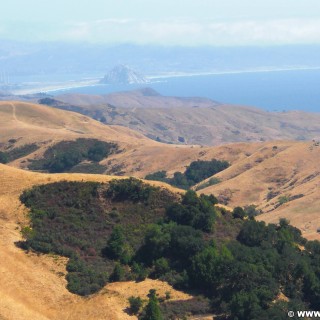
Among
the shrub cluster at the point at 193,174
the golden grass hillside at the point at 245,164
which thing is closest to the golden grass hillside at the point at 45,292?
the golden grass hillside at the point at 245,164

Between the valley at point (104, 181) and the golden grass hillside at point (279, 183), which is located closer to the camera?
the valley at point (104, 181)

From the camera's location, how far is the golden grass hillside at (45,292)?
3859 centimetres

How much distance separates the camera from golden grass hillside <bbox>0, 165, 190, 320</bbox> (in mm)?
38594

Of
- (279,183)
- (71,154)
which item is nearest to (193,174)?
(279,183)

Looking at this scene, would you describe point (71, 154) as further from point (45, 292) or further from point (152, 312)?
point (152, 312)

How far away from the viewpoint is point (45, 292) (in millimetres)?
40906

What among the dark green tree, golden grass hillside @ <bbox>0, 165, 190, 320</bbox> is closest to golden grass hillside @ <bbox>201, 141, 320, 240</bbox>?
golden grass hillside @ <bbox>0, 165, 190, 320</bbox>

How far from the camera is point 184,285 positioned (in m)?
43.3

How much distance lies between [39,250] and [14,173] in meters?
13.0

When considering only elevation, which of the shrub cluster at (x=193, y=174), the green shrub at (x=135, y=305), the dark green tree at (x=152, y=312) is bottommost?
the shrub cluster at (x=193, y=174)

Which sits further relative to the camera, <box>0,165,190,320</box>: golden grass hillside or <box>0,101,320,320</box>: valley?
<box>0,101,320,320</box>: valley

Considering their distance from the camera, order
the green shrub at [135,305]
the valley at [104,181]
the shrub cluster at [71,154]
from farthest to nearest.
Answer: the shrub cluster at [71,154] → the valley at [104,181] → the green shrub at [135,305]

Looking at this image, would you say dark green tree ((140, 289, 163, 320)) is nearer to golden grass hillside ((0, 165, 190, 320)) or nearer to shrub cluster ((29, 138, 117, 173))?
golden grass hillside ((0, 165, 190, 320))

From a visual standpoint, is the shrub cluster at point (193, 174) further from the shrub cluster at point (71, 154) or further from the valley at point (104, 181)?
the shrub cluster at point (71, 154)
